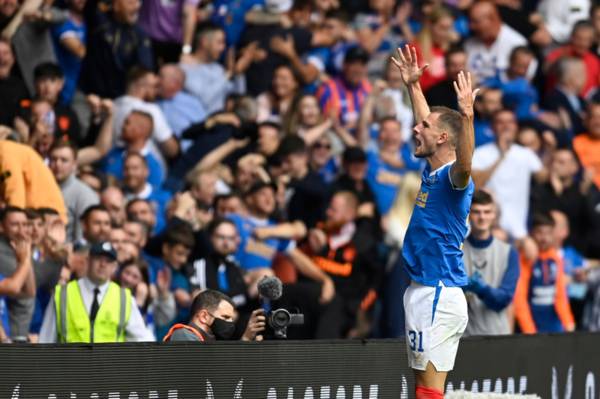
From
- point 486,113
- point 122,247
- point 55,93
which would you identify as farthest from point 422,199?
point 486,113

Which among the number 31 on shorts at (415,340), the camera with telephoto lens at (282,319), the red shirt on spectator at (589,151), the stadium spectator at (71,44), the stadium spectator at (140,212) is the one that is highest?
the stadium spectator at (71,44)

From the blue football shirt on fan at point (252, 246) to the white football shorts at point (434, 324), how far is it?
207 inches

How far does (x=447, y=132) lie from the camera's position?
813 cm

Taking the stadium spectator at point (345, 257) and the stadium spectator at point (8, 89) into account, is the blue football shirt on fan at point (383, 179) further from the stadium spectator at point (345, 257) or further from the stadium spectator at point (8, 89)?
the stadium spectator at point (8, 89)

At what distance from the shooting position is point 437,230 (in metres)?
8.10

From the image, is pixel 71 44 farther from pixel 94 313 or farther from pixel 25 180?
pixel 94 313

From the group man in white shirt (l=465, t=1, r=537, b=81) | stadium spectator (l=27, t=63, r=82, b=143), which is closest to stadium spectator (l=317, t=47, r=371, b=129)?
man in white shirt (l=465, t=1, r=537, b=81)

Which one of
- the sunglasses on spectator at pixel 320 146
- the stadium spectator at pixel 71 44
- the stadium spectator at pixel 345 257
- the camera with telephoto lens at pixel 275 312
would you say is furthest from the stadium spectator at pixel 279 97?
the camera with telephoto lens at pixel 275 312

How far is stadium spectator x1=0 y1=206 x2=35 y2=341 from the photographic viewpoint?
35.4ft

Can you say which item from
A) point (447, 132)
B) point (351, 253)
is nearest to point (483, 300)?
point (351, 253)

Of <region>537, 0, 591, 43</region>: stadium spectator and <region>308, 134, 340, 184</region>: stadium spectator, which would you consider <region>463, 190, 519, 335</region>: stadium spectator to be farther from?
<region>537, 0, 591, 43</region>: stadium spectator

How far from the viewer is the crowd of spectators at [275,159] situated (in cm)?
1184

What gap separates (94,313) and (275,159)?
14.8 ft

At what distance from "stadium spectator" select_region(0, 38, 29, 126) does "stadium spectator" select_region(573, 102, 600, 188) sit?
24.3 ft
